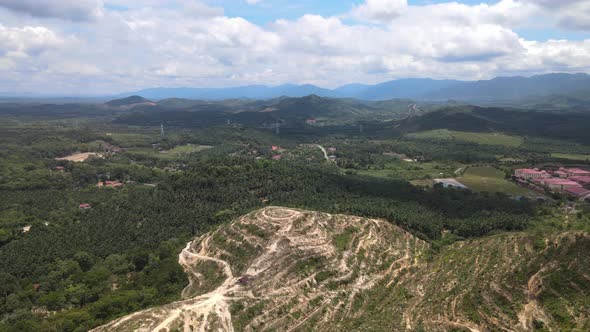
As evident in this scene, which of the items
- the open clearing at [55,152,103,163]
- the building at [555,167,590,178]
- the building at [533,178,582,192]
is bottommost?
the building at [533,178,582,192]

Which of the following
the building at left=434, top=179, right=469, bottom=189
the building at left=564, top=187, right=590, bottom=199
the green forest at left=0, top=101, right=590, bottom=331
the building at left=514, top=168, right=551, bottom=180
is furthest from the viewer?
the building at left=514, top=168, right=551, bottom=180

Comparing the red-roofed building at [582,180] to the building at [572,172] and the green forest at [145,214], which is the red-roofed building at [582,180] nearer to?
the building at [572,172]

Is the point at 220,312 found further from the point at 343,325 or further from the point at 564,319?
the point at 564,319

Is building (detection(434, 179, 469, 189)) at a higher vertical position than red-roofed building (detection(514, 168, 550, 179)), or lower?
lower

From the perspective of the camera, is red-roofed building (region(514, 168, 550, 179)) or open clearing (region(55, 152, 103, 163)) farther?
open clearing (region(55, 152, 103, 163))

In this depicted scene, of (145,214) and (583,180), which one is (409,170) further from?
(145,214)

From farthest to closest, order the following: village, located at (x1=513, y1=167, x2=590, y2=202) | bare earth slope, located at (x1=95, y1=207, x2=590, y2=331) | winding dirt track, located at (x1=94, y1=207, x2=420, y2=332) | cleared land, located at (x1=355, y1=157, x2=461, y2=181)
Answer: cleared land, located at (x1=355, y1=157, x2=461, y2=181), village, located at (x1=513, y1=167, x2=590, y2=202), winding dirt track, located at (x1=94, y1=207, x2=420, y2=332), bare earth slope, located at (x1=95, y1=207, x2=590, y2=331)

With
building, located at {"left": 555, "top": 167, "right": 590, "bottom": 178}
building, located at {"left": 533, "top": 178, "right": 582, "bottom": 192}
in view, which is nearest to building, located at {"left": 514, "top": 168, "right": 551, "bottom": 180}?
building, located at {"left": 533, "top": 178, "right": 582, "bottom": 192}

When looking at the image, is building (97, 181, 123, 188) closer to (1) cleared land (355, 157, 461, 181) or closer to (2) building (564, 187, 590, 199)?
(1) cleared land (355, 157, 461, 181)
